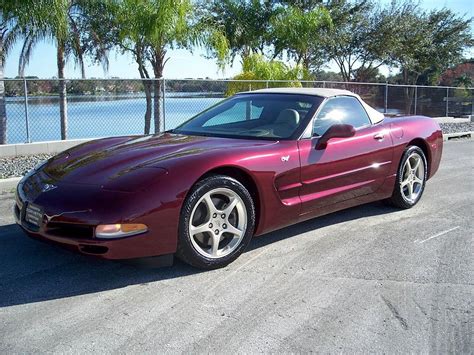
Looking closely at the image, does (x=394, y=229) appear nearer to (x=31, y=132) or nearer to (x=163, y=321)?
(x=163, y=321)

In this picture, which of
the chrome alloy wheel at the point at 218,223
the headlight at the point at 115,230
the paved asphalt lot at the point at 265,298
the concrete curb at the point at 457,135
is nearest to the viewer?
the paved asphalt lot at the point at 265,298

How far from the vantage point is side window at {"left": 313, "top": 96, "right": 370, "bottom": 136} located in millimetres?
4594

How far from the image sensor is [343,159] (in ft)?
14.9

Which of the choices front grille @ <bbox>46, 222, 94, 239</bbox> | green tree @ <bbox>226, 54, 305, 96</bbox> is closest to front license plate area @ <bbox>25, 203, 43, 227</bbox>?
front grille @ <bbox>46, 222, 94, 239</bbox>

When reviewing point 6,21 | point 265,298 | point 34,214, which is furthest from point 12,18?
point 265,298

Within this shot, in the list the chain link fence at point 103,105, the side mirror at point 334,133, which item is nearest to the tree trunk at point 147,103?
the chain link fence at point 103,105

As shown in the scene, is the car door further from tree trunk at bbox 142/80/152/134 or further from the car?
tree trunk at bbox 142/80/152/134

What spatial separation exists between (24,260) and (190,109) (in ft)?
25.8

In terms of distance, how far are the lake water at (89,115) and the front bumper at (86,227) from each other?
22.1 ft

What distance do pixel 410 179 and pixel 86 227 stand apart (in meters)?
3.70

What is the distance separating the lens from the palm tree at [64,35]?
9.79 m

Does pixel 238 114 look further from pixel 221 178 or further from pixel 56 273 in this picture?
pixel 56 273

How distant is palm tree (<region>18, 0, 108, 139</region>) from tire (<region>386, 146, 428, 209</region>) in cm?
659

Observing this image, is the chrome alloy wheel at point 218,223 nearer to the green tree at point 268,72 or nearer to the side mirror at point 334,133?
the side mirror at point 334,133
